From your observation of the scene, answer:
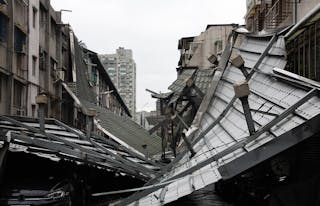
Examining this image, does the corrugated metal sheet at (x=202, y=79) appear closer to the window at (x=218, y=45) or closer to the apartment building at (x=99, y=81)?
the window at (x=218, y=45)

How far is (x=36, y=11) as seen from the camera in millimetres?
23281

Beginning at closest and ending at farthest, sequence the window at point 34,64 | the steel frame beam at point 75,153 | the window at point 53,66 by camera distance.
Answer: the steel frame beam at point 75,153, the window at point 34,64, the window at point 53,66

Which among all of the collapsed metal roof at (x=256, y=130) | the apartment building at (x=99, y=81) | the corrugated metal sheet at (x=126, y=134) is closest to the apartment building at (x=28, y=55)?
the corrugated metal sheet at (x=126, y=134)

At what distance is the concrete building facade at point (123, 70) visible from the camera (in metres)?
88.9

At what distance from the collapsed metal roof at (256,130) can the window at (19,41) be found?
12.1 meters

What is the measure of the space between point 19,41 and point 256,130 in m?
16.9

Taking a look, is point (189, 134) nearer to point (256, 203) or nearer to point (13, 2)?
point (256, 203)

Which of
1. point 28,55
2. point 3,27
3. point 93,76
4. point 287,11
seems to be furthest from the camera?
point 93,76

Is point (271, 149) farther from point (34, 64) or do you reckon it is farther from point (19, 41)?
point (34, 64)

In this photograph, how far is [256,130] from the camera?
17.8ft

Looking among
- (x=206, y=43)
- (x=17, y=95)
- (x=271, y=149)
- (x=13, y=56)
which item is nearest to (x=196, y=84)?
(x=13, y=56)

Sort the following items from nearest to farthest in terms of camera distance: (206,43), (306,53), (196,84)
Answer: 1. (306,53)
2. (196,84)
3. (206,43)

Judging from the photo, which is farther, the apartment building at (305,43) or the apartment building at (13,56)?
the apartment building at (13,56)

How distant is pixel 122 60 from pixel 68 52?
60.4 meters
